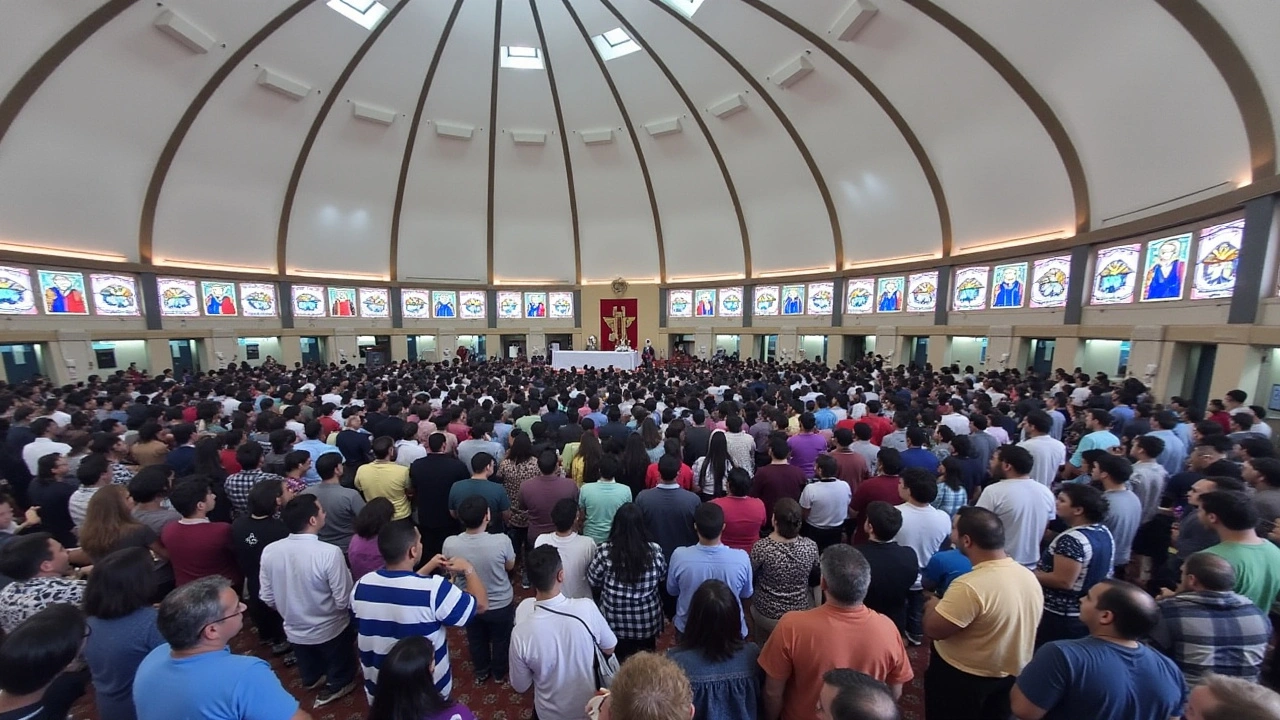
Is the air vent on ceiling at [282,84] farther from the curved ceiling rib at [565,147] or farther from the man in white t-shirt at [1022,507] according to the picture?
the man in white t-shirt at [1022,507]

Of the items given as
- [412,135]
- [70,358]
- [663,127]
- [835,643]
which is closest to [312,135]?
[412,135]

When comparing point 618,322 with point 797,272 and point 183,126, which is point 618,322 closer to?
point 797,272

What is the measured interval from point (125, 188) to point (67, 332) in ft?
15.1

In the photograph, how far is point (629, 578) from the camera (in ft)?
8.79

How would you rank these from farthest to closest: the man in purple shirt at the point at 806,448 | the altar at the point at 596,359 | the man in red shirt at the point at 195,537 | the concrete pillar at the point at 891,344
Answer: the altar at the point at 596,359 → the concrete pillar at the point at 891,344 → the man in purple shirt at the point at 806,448 → the man in red shirt at the point at 195,537

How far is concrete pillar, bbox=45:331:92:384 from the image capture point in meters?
12.6

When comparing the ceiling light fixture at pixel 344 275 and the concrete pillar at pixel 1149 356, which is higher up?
the ceiling light fixture at pixel 344 275

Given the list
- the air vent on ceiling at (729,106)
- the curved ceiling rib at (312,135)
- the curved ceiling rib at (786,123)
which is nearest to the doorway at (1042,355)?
the curved ceiling rib at (786,123)

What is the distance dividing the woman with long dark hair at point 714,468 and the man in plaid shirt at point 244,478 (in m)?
3.64

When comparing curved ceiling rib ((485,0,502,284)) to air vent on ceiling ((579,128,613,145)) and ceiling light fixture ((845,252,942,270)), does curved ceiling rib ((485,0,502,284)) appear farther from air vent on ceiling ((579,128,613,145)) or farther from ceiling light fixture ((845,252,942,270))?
ceiling light fixture ((845,252,942,270))

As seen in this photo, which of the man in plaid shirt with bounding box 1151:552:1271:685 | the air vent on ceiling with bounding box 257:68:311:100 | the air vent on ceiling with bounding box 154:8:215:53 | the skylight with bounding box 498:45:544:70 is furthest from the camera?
the skylight with bounding box 498:45:544:70

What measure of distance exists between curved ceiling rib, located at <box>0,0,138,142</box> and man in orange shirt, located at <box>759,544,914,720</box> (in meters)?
18.0

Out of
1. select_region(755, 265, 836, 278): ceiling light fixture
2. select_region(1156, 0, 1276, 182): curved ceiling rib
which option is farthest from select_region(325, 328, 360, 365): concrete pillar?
select_region(1156, 0, 1276, 182): curved ceiling rib

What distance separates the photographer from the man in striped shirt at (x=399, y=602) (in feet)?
7.43
